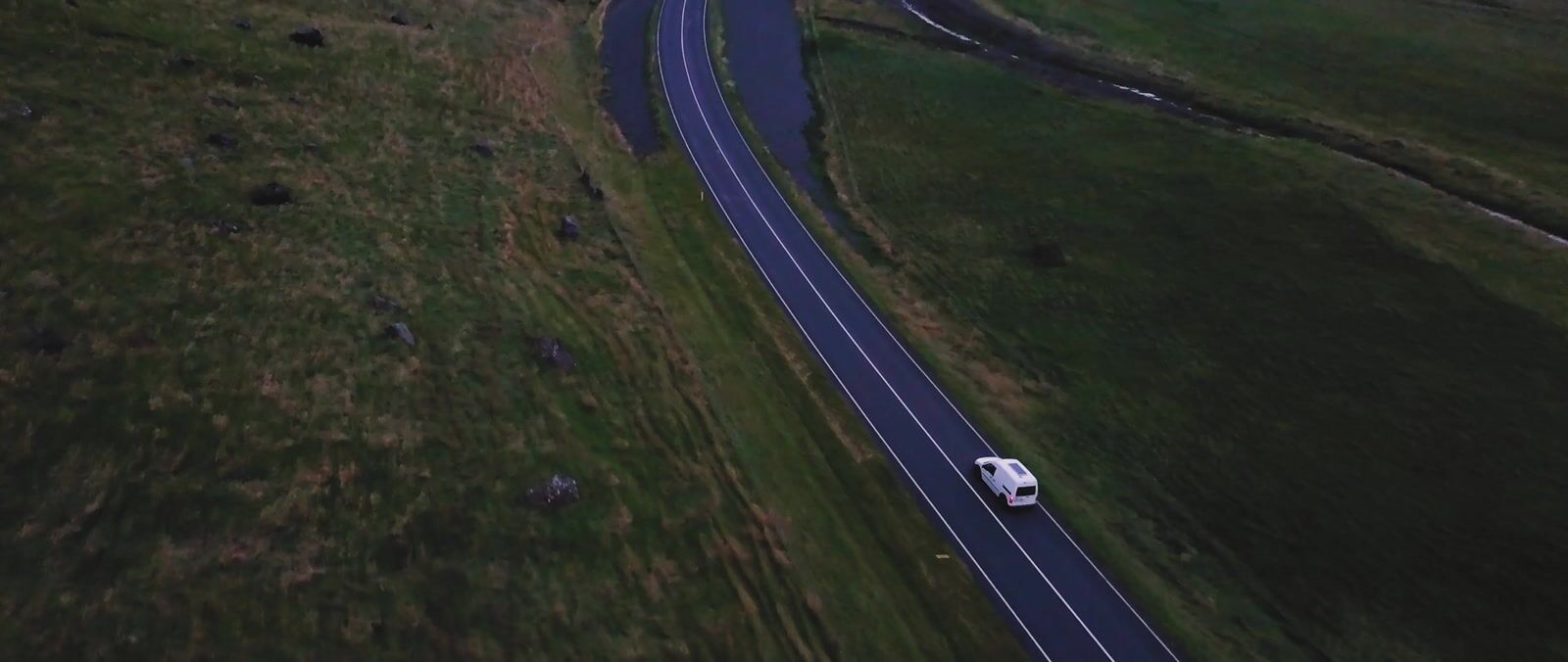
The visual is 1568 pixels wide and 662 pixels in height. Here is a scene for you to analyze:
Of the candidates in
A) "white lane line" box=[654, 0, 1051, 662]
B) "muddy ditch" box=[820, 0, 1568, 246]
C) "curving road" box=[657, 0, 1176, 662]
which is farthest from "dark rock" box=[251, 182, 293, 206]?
"muddy ditch" box=[820, 0, 1568, 246]

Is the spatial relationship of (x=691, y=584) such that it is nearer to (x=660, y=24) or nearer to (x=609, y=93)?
(x=609, y=93)

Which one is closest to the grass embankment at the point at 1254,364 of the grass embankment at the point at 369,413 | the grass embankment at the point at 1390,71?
the grass embankment at the point at 1390,71

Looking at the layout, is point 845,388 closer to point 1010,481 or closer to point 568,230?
point 1010,481

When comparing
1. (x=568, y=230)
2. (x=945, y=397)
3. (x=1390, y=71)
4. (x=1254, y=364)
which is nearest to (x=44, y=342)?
(x=568, y=230)

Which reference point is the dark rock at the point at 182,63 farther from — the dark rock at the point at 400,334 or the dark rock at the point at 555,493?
the dark rock at the point at 555,493

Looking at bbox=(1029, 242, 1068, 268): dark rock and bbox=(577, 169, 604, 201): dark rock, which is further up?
bbox=(577, 169, 604, 201): dark rock

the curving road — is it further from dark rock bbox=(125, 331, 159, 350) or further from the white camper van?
dark rock bbox=(125, 331, 159, 350)
